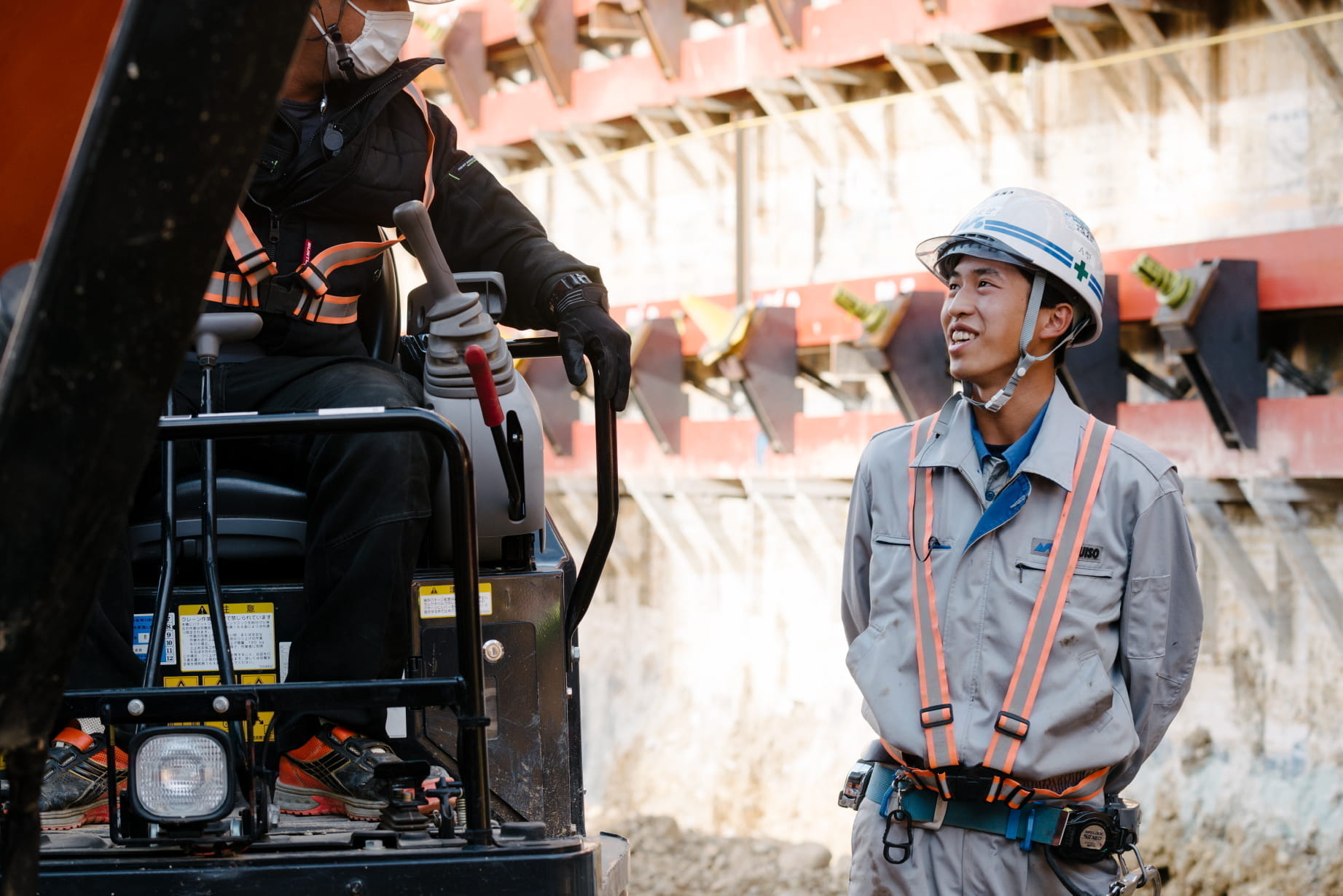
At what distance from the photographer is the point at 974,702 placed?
8.71 ft

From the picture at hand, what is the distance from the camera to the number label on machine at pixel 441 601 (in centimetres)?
326

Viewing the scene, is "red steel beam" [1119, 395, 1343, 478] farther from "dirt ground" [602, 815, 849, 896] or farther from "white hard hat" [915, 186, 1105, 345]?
"white hard hat" [915, 186, 1105, 345]

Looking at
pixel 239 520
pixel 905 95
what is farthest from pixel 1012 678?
pixel 905 95

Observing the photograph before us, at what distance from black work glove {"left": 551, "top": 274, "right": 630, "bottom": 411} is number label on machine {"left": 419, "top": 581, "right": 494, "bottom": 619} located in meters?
0.47

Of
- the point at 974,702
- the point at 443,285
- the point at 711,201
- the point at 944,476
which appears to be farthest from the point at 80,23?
the point at 711,201

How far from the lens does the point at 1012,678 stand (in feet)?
8.57

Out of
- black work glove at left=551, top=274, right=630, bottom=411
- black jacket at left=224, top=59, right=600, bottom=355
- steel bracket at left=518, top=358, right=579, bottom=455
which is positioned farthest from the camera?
steel bracket at left=518, top=358, right=579, bottom=455

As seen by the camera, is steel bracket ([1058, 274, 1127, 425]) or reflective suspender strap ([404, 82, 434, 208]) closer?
reflective suspender strap ([404, 82, 434, 208])

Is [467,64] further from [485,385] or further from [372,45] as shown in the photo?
[485,385]

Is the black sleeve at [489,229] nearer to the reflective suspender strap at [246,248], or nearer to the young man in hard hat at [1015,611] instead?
the reflective suspender strap at [246,248]

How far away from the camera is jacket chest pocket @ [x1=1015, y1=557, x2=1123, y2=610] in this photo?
268 cm

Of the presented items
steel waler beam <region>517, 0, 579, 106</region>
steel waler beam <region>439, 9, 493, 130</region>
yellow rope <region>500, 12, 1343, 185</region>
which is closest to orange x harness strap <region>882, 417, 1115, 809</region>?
yellow rope <region>500, 12, 1343, 185</region>

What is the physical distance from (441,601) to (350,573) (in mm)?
475

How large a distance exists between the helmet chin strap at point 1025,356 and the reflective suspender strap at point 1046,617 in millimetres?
179
